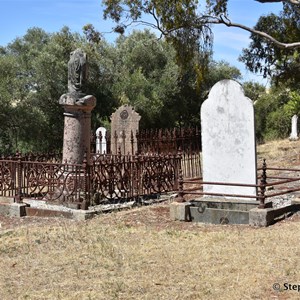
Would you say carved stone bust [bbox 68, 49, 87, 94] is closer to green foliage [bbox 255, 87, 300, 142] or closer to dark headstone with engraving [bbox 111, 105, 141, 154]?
dark headstone with engraving [bbox 111, 105, 141, 154]

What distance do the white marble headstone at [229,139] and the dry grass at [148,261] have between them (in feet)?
4.47

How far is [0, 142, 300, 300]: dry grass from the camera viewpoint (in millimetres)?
5863

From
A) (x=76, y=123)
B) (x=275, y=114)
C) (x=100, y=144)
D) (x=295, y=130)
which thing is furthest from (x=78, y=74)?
(x=275, y=114)

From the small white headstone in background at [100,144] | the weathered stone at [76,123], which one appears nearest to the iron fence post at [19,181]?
the weathered stone at [76,123]

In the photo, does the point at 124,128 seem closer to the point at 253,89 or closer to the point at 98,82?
the point at 98,82

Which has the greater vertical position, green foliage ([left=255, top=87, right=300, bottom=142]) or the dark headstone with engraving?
green foliage ([left=255, top=87, right=300, bottom=142])

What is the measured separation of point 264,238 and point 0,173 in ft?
24.0

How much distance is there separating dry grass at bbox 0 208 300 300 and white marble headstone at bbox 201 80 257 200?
57.2 inches

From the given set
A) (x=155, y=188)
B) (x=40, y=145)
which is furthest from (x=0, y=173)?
(x=40, y=145)

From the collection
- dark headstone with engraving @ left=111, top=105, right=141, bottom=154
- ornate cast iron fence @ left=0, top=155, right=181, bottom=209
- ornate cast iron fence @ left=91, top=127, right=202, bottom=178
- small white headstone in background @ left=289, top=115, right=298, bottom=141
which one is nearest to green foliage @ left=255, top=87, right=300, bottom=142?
small white headstone in background @ left=289, top=115, right=298, bottom=141

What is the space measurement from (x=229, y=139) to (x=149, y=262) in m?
4.34

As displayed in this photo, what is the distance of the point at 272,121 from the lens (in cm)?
3772

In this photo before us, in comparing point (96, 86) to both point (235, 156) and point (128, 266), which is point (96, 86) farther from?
point (128, 266)

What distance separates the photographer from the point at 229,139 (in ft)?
35.2
